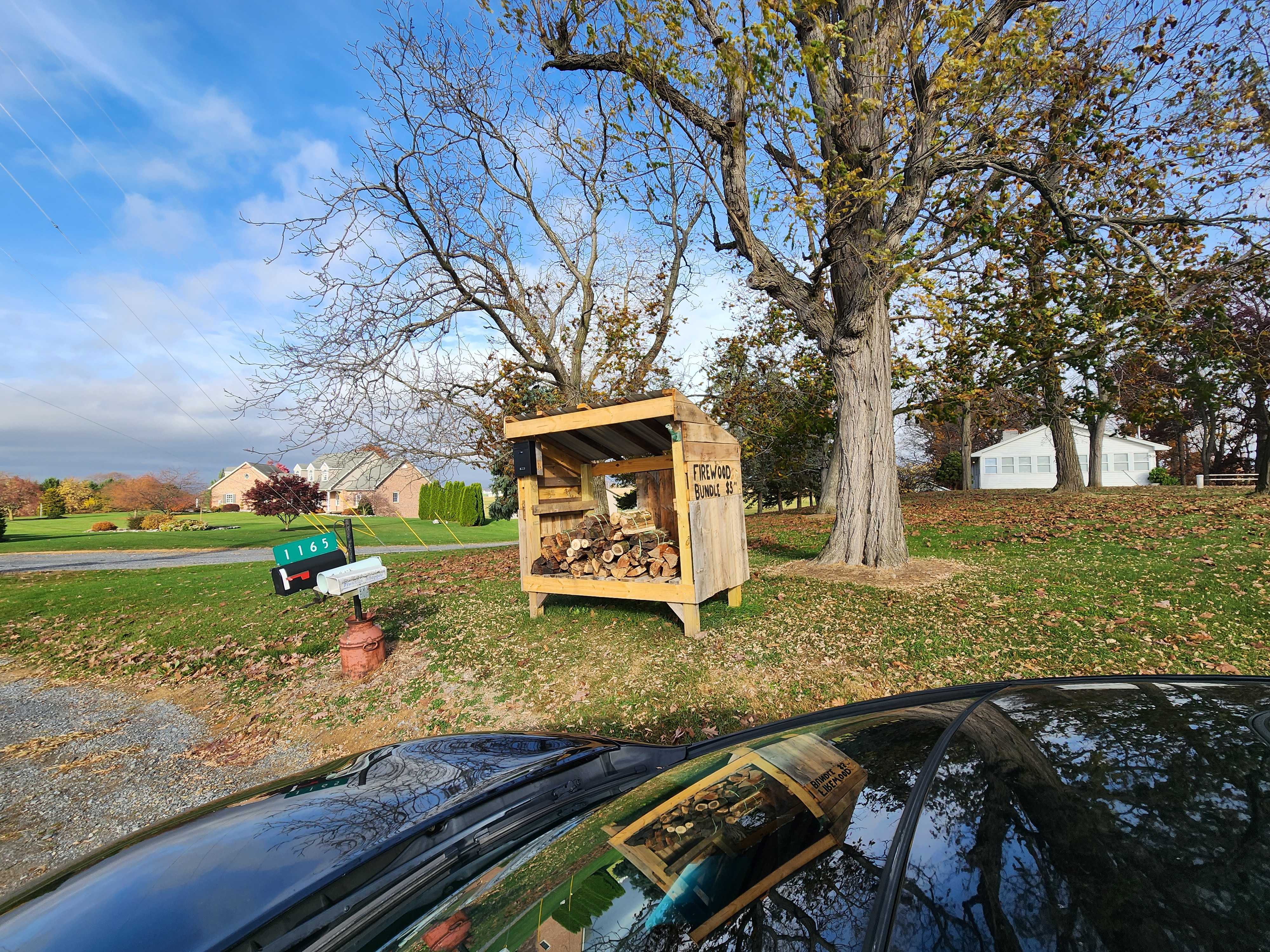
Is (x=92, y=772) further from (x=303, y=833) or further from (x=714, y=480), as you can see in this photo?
(x=714, y=480)

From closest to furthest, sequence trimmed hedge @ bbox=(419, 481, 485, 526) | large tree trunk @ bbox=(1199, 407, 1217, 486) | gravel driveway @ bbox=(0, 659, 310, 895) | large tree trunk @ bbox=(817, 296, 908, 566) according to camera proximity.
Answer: gravel driveway @ bbox=(0, 659, 310, 895) < large tree trunk @ bbox=(817, 296, 908, 566) < large tree trunk @ bbox=(1199, 407, 1217, 486) < trimmed hedge @ bbox=(419, 481, 485, 526)

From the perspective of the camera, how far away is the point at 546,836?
1595mm

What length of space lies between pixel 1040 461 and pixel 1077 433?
341 centimetres

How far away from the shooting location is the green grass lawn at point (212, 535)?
2039 cm

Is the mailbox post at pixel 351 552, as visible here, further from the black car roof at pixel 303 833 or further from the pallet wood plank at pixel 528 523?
the black car roof at pixel 303 833

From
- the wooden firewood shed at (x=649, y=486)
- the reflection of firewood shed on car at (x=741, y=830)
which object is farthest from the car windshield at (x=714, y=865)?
the wooden firewood shed at (x=649, y=486)

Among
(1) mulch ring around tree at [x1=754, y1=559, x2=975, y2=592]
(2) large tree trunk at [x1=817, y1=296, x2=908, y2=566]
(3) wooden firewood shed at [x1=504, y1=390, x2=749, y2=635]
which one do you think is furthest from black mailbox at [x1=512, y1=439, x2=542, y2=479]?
(2) large tree trunk at [x1=817, y1=296, x2=908, y2=566]

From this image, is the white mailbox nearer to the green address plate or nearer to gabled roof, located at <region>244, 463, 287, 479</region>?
the green address plate

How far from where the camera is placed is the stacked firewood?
618 cm

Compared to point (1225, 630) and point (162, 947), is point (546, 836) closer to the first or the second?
point (162, 947)

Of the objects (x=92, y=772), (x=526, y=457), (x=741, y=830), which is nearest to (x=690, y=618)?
(x=526, y=457)

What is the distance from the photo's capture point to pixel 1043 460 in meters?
37.3

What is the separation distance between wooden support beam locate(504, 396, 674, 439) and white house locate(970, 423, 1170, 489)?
36284mm

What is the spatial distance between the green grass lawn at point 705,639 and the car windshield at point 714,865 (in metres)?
3.03
